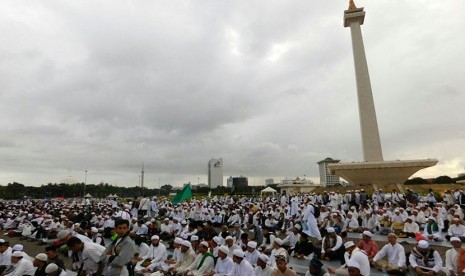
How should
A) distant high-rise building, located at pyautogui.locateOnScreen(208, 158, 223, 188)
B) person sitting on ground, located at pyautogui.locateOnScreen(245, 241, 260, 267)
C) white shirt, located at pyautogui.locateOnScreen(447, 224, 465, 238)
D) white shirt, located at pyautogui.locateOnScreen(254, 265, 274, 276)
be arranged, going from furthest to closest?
distant high-rise building, located at pyautogui.locateOnScreen(208, 158, 223, 188) → white shirt, located at pyautogui.locateOnScreen(447, 224, 465, 238) → person sitting on ground, located at pyautogui.locateOnScreen(245, 241, 260, 267) → white shirt, located at pyautogui.locateOnScreen(254, 265, 274, 276)

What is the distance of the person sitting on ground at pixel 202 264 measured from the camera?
21.3 feet

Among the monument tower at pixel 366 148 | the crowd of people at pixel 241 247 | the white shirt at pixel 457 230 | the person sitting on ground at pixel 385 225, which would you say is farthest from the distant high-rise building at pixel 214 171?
the white shirt at pixel 457 230

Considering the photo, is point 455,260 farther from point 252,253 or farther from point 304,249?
point 252,253

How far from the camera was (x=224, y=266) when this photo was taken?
244 inches

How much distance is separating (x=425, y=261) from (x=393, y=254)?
0.68 meters

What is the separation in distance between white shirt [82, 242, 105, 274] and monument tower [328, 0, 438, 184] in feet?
85.0

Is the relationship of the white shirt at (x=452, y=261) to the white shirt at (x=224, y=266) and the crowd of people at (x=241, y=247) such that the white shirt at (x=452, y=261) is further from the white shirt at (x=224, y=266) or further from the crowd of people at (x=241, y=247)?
the white shirt at (x=224, y=266)

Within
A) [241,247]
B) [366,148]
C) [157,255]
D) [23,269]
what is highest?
[366,148]

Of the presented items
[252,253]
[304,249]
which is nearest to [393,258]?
[304,249]

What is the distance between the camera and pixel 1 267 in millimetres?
6383

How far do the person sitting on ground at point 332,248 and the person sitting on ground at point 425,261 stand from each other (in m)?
1.78

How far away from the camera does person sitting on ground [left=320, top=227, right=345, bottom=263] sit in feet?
26.3

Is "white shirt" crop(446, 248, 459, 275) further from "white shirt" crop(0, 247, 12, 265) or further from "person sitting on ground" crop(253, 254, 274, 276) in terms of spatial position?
"white shirt" crop(0, 247, 12, 265)

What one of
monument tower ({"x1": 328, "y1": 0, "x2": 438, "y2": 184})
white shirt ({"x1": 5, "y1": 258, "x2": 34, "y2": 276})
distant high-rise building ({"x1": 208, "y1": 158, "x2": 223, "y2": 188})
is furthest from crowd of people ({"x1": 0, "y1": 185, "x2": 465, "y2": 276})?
distant high-rise building ({"x1": 208, "y1": 158, "x2": 223, "y2": 188})
